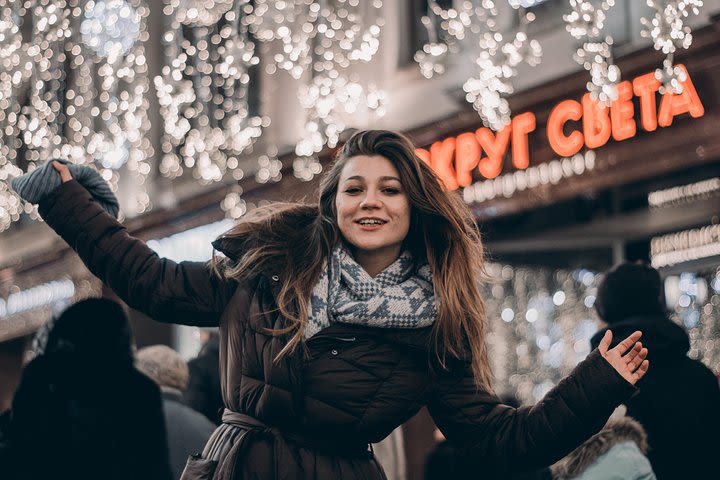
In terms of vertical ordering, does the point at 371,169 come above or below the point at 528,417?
above

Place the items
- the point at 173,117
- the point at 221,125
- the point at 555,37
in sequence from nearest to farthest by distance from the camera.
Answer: the point at 555,37, the point at 173,117, the point at 221,125

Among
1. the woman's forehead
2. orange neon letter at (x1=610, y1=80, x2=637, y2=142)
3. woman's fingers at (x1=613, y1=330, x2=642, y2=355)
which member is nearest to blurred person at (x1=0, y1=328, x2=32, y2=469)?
orange neon letter at (x1=610, y1=80, x2=637, y2=142)

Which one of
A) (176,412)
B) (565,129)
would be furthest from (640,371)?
(565,129)

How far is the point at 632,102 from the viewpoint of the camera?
7219 millimetres

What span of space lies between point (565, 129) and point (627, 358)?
17.1 ft

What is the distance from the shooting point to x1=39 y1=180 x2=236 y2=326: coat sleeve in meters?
2.68

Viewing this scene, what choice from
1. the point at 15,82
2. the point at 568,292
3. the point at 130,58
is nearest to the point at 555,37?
the point at 568,292

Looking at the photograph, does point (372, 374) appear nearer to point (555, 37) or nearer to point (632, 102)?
point (632, 102)

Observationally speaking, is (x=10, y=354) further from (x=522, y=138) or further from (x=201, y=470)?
(x=201, y=470)

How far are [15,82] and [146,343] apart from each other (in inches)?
285

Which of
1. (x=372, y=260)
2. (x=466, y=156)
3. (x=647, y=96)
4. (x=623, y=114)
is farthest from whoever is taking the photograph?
(x=466, y=156)

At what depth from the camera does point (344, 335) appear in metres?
2.71

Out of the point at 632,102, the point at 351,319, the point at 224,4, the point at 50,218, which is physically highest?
the point at 224,4

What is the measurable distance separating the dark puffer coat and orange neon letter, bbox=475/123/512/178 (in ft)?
18.1
